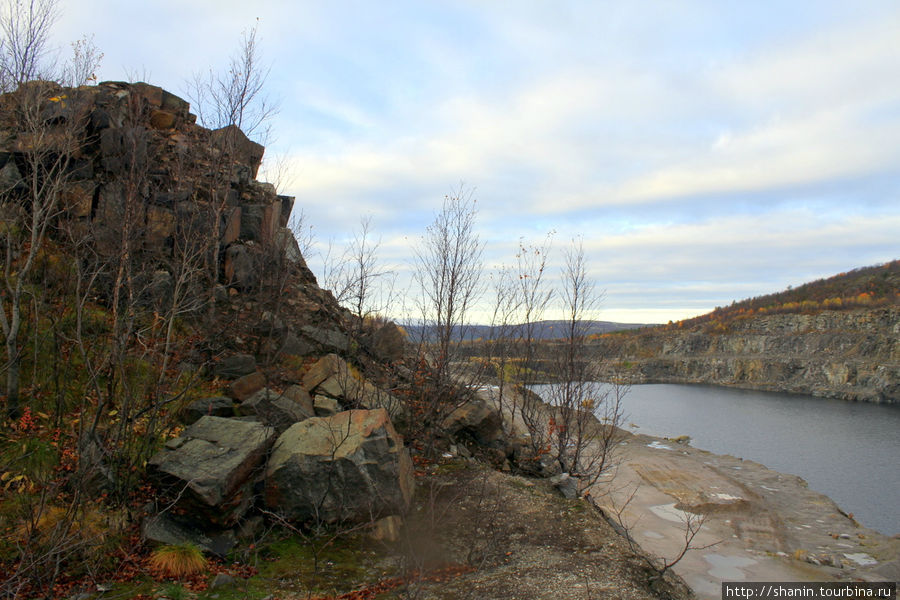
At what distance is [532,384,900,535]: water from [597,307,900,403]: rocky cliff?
11.3 feet

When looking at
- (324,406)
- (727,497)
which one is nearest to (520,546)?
(324,406)

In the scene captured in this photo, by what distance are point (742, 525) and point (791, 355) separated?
175 feet

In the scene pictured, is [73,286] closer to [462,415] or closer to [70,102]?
[70,102]

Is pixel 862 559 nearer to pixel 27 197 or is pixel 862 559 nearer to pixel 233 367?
pixel 233 367

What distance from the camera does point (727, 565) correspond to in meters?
11.2

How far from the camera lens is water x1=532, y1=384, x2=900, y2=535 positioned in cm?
2036

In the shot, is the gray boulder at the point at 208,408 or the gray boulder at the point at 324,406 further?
the gray boulder at the point at 324,406

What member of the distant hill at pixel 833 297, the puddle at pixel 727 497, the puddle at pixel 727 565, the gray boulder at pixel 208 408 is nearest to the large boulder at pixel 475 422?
the gray boulder at pixel 208 408

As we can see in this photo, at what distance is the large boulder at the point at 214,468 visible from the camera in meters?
6.88

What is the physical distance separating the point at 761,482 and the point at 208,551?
806 inches

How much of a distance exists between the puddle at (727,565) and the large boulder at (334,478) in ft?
23.3

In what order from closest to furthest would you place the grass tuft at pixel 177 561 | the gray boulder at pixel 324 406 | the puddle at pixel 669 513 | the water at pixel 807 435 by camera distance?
the grass tuft at pixel 177 561 < the gray boulder at pixel 324 406 < the puddle at pixel 669 513 < the water at pixel 807 435

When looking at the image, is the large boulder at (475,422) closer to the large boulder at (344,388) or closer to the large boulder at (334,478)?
the large boulder at (344,388)

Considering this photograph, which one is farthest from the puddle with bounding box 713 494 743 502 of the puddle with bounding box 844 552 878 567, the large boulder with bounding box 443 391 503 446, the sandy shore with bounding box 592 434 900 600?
the large boulder with bounding box 443 391 503 446
